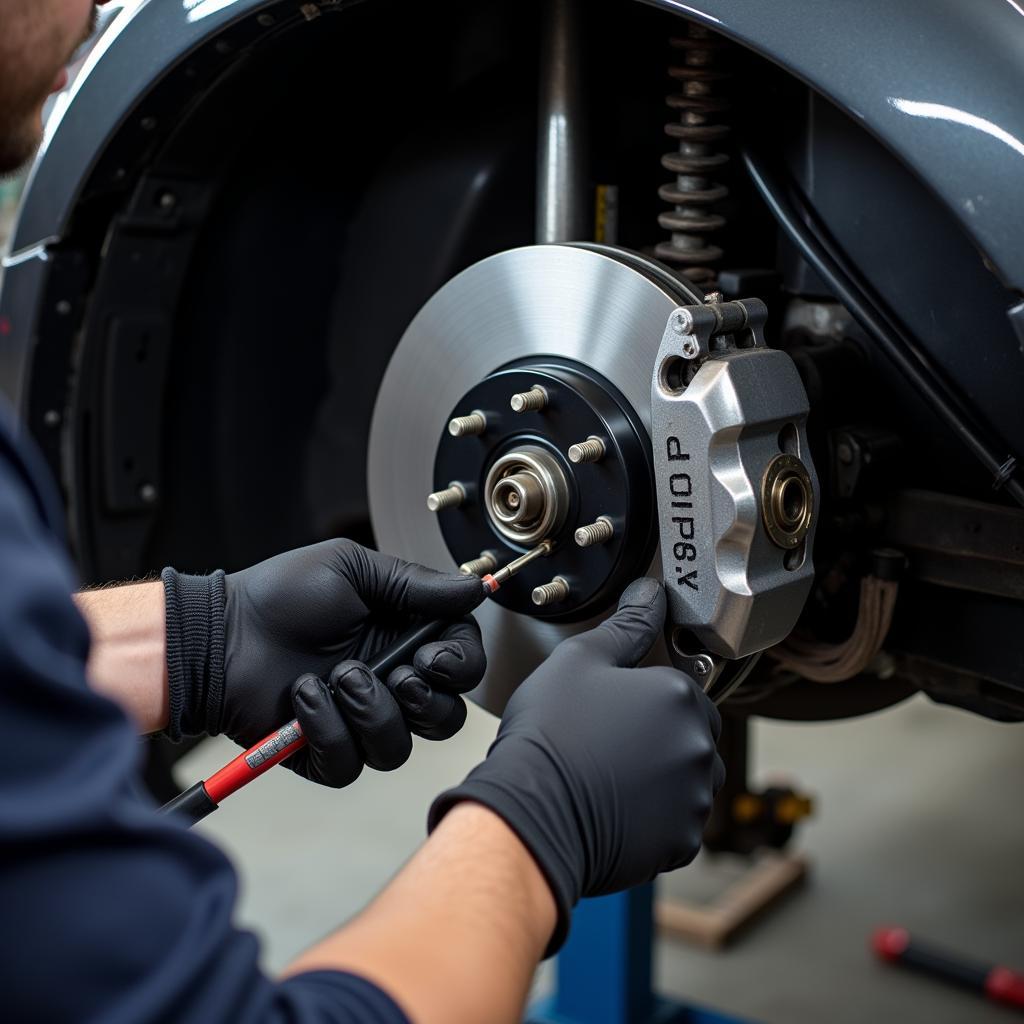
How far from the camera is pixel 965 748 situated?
7.57 feet

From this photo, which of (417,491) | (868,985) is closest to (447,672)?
(417,491)

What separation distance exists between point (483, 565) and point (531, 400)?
115 millimetres

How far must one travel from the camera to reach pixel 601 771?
24.0 inches

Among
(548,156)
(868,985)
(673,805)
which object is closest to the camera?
(673,805)

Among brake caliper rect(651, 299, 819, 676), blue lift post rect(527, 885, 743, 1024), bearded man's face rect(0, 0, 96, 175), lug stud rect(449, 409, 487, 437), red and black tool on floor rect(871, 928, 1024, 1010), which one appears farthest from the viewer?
red and black tool on floor rect(871, 928, 1024, 1010)

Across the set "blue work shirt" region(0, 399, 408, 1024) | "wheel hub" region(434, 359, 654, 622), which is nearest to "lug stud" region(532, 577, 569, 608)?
"wheel hub" region(434, 359, 654, 622)

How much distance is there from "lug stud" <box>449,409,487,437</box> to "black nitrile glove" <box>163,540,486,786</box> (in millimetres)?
86

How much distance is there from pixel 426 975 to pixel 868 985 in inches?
53.0

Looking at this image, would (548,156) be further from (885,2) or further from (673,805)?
(673,805)

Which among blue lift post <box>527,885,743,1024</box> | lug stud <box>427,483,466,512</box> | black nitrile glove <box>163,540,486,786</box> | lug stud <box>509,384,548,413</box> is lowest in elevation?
blue lift post <box>527,885,743,1024</box>

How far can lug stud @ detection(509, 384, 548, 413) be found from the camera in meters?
0.74

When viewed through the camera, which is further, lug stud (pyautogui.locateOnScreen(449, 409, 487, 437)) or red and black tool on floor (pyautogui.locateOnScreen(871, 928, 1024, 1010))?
red and black tool on floor (pyautogui.locateOnScreen(871, 928, 1024, 1010))

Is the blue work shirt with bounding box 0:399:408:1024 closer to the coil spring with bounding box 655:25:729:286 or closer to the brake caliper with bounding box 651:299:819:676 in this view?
the brake caliper with bounding box 651:299:819:676

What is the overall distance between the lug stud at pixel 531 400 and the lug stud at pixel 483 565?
100mm
